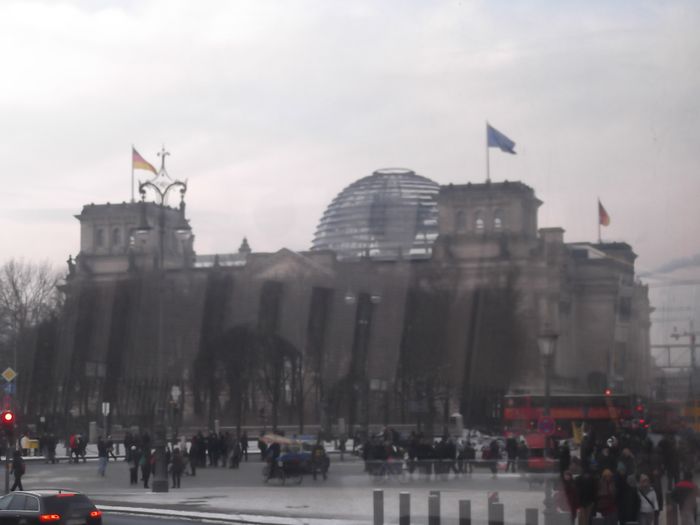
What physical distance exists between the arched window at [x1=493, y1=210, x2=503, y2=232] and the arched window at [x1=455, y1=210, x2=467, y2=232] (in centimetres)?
317

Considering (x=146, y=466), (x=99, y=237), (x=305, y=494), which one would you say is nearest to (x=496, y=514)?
(x=305, y=494)

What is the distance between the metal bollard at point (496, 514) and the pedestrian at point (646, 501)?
238cm

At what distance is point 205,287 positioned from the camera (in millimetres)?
94000

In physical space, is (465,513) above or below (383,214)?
below

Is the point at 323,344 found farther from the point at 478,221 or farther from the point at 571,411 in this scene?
the point at 478,221

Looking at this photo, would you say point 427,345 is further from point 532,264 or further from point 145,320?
point 532,264

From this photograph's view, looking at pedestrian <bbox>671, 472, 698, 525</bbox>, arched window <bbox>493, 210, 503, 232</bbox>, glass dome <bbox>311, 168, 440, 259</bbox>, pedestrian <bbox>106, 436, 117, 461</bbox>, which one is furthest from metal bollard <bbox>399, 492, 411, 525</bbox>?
glass dome <bbox>311, 168, 440, 259</bbox>

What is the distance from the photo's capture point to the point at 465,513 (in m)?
23.9

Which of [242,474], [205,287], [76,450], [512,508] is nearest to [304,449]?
[242,474]

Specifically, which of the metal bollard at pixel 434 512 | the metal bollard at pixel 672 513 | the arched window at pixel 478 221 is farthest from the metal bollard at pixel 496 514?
the arched window at pixel 478 221

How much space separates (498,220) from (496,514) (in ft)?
339

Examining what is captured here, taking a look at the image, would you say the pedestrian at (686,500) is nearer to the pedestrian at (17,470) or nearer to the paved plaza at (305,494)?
the paved plaza at (305,494)

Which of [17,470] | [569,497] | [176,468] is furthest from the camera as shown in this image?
[176,468]

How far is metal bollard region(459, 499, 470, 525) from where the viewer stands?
78.5 feet
